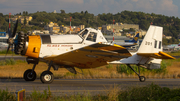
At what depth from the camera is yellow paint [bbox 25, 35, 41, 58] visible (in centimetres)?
1120

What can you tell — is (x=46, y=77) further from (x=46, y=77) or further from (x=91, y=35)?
(x=91, y=35)

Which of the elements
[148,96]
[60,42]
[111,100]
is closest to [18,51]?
[60,42]

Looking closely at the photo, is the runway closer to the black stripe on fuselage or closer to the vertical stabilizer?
the black stripe on fuselage

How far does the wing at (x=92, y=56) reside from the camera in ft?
33.4

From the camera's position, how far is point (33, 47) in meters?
11.3

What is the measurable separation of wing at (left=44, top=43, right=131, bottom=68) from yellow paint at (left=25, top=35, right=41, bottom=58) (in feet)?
2.02

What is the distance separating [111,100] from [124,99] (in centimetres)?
44

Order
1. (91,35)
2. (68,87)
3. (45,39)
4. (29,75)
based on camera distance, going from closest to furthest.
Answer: (68,87) < (45,39) < (91,35) < (29,75)

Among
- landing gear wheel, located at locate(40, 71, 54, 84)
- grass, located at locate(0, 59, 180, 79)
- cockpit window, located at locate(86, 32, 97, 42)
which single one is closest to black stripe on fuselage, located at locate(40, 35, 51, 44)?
landing gear wheel, located at locate(40, 71, 54, 84)

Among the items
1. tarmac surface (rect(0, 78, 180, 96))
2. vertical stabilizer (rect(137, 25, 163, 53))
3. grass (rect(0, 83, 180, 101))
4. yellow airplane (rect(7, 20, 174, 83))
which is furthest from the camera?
vertical stabilizer (rect(137, 25, 163, 53))

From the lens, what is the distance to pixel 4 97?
689 centimetres

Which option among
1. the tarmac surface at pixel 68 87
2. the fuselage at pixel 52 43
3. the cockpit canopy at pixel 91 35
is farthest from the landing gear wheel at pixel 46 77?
the cockpit canopy at pixel 91 35

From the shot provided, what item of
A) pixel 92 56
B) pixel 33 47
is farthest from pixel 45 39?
pixel 92 56

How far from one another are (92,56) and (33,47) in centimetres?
319
